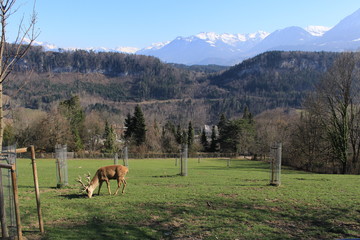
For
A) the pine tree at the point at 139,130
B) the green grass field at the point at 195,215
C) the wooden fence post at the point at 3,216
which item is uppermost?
the wooden fence post at the point at 3,216

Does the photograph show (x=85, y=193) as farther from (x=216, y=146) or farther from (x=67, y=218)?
(x=216, y=146)

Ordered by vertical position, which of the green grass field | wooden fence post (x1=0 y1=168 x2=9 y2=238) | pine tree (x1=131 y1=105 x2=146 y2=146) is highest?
wooden fence post (x1=0 y1=168 x2=9 y2=238)

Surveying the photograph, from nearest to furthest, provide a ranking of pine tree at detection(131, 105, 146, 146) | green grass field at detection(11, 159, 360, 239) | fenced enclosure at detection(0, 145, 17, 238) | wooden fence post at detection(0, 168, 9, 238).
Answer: wooden fence post at detection(0, 168, 9, 238) < fenced enclosure at detection(0, 145, 17, 238) < green grass field at detection(11, 159, 360, 239) < pine tree at detection(131, 105, 146, 146)

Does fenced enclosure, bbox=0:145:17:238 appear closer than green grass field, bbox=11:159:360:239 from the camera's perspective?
Yes

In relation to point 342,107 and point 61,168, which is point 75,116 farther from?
point 342,107

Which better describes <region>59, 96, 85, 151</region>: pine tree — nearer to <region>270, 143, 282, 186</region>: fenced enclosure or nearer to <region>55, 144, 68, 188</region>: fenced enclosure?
<region>55, 144, 68, 188</region>: fenced enclosure

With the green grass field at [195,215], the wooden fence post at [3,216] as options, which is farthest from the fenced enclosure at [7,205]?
the green grass field at [195,215]

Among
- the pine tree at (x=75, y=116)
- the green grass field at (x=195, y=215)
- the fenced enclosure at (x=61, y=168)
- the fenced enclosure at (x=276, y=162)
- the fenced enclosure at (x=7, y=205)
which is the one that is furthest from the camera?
the pine tree at (x=75, y=116)

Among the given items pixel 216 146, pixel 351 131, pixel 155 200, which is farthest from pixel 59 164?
pixel 216 146

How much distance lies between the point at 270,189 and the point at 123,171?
7.99 metres

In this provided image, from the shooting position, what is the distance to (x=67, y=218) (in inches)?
393

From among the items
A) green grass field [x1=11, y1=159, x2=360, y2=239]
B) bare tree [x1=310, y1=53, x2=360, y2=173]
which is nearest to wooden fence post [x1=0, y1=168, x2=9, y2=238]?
green grass field [x1=11, y1=159, x2=360, y2=239]

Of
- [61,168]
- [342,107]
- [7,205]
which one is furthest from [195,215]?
[342,107]

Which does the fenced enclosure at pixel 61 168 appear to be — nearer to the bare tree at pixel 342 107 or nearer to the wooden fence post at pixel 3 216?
the wooden fence post at pixel 3 216
